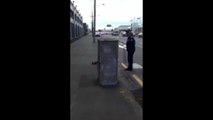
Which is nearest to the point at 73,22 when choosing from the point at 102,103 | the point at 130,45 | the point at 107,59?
the point at 130,45

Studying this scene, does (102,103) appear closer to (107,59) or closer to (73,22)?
(107,59)

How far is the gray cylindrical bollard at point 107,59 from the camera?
9.07 metres

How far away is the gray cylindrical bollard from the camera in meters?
9.07

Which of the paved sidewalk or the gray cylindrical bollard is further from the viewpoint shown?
the gray cylindrical bollard

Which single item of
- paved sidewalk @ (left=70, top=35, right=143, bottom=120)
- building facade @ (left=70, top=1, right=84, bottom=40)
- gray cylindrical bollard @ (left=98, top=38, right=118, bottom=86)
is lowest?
paved sidewalk @ (left=70, top=35, right=143, bottom=120)

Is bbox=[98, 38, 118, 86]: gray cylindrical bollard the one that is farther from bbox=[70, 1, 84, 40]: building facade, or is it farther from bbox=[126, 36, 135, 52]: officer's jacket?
bbox=[70, 1, 84, 40]: building facade

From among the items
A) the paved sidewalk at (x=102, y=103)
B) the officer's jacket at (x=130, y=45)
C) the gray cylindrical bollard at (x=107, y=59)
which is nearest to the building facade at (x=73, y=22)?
the officer's jacket at (x=130, y=45)

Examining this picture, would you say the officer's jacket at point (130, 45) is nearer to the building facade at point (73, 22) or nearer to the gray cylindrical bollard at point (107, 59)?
the gray cylindrical bollard at point (107, 59)

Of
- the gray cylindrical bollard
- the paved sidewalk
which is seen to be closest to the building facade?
the gray cylindrical bollard

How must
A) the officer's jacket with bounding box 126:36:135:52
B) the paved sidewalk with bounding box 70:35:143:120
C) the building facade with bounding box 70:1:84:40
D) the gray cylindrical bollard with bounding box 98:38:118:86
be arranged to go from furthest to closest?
the building facade with bounding box 70:1:84:40, the officer's jacket with bounding box 126:36:135:52, the gray cylindrical bollard with bounding box 98:38:118:86, the paved sidewalk with bounding box 70:35:143:120

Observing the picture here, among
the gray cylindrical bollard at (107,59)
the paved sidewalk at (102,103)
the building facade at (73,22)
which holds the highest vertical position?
the building facade at (73,22)
